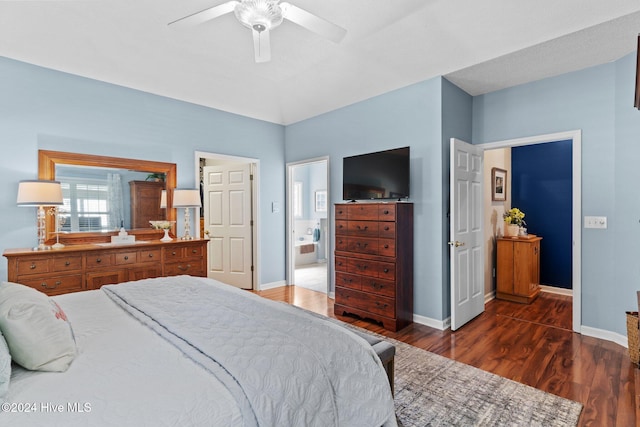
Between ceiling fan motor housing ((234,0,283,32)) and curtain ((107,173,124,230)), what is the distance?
262 cm

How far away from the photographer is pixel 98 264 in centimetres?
315

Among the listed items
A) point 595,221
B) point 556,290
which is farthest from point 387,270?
point 556,290

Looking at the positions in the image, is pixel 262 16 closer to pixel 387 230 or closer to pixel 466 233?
pixel 387 230

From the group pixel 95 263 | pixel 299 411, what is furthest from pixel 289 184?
pixel 299 411

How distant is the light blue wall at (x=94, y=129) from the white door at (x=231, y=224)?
235 mm

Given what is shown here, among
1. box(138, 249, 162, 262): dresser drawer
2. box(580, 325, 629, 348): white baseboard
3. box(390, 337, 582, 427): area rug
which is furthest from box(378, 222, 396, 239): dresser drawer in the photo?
box(138, 249, 162, 262): dresser drawer

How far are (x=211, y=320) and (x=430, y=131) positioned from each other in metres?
3.00

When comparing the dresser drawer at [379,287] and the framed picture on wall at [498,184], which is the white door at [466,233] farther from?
the framed picture on wall at [498,184]

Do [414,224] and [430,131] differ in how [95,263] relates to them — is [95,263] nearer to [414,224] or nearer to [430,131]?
[414,224]

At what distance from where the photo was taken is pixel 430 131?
3494 mm

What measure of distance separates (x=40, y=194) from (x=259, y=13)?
2.61m

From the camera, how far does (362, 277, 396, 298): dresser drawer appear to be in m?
3.36

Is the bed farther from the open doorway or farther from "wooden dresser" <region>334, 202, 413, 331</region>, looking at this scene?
the open doorway

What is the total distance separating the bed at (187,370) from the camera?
0.93m
